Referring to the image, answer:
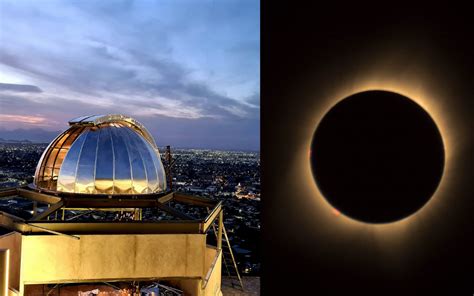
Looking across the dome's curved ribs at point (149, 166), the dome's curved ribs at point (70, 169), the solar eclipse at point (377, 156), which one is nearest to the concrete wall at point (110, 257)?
the dome's curved ribs at point (70, 169)

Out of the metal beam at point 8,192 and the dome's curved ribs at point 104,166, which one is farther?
the metal beam at point 8,192

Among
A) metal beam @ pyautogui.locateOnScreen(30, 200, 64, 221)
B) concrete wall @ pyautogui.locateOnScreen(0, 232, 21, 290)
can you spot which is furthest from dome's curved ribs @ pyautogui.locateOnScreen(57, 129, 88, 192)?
concrete wall @ pyautogui.locateOnScreen(0, 232, 21, 290)

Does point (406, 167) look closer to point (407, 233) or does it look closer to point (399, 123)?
point (399, 123)

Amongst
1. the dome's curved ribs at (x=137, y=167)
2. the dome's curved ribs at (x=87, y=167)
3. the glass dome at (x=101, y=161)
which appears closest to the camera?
the dome's curved ribs at (x=87, y=167)

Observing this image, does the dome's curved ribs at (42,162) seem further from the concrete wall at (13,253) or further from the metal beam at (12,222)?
the metal beam at (12,222)

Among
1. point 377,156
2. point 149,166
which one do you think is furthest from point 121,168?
point 377,156

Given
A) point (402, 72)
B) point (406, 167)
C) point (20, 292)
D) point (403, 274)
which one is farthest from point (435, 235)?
point (20, 292)

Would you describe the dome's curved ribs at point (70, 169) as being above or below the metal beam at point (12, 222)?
above
